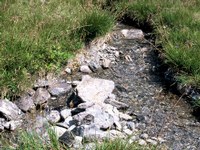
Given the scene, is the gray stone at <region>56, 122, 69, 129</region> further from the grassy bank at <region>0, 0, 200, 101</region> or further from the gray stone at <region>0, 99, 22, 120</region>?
the grassy bank at <region>0, 0, 200, 101</region>

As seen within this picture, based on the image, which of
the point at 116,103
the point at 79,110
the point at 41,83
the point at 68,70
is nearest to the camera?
the point at 79,110

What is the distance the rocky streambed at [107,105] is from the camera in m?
6.41

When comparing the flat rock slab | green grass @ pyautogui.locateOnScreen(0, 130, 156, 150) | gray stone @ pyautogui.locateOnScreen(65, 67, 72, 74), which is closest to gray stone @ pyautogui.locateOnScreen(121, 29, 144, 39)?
gray stone @ pyautogui.locateOnScreen(65, 67, 72, 74)

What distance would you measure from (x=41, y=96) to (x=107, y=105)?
1.24 metres

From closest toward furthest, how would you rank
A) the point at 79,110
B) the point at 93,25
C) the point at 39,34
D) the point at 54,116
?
Answer: 1. the point at 79,110
2. the point at 54,116
3. the point at 39,34
4. the point at 93,25

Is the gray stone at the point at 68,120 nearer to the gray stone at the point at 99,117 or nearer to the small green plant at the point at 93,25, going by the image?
the gray stone at the point at 99,117

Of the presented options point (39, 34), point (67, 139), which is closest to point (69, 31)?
point (39, 34)

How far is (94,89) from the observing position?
758cm

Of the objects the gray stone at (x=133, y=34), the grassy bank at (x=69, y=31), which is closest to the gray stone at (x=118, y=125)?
the grassy bank at (x=69, y=31)

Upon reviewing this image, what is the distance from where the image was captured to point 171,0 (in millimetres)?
10898

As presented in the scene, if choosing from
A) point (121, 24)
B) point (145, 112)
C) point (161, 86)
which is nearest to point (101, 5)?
point (121, 24)

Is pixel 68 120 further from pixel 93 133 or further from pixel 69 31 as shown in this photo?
pixel 69 31

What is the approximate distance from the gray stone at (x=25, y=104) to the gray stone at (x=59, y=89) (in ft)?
1.71

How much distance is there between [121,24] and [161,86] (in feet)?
10.5
